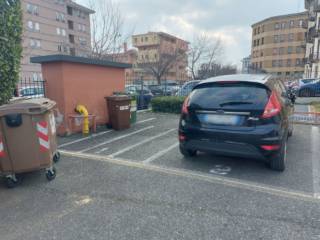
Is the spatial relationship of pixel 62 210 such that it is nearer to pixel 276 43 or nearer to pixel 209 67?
pixel 209 67

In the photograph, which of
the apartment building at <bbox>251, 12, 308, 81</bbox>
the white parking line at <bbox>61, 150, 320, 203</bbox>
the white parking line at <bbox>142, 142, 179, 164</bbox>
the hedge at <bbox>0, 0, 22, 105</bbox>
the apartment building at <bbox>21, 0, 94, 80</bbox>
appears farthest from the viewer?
the apartment building at <bbox>251, 12, 308, 81</bbox>

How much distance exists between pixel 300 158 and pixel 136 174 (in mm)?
3174

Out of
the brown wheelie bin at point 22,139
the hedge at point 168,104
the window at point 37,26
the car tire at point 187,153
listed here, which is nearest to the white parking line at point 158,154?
the car tire at point 187,153

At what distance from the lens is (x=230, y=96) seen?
12.1 ft

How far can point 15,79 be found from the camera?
4.34 metres

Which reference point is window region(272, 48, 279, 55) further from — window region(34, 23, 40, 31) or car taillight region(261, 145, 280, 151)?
car taillight region(261, 145, 280, 151)

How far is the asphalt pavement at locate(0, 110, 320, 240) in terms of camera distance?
2.38 m

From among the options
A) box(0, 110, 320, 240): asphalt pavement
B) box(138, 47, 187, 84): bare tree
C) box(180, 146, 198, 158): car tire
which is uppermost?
box(138, 47, 187, 84): bare tree

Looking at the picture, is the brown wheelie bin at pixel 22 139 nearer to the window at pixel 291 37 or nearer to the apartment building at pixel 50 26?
the apartment building at pixel 50 26

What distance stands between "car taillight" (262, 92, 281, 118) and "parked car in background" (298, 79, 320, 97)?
15.6m

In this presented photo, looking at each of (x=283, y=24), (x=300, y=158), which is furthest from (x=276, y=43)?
(x=300, y=158)

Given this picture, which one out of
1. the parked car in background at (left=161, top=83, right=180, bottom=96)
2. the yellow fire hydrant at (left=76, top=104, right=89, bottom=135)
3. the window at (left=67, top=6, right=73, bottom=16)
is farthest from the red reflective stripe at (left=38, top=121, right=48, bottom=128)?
the window at (left=67, top=6, right=73, bottom=16)

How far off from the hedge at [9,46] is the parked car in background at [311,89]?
17823 mm

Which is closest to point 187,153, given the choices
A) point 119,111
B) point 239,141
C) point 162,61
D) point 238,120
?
point 239,141
